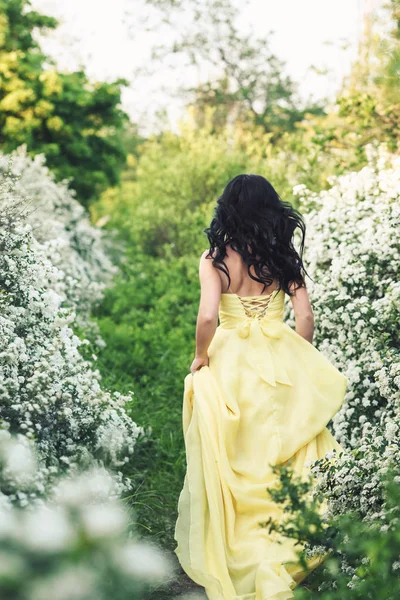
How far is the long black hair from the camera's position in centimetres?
381

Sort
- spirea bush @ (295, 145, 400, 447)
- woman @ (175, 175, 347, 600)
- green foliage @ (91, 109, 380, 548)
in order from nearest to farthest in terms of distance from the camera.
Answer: woman @ (175, 175, 347, 600) < spirea bush @ (295, 145, 400, 447) < green foliage @ (91, 109, 380, 548)

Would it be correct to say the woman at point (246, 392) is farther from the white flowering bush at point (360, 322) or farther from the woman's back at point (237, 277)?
the white flowering bush at point (360, 322)

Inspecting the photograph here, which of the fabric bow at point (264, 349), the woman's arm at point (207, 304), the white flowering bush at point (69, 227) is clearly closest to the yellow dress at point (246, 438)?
the fabric bow at point (264, 349)

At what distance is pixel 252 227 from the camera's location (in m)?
3.83

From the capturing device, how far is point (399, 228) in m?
4.68

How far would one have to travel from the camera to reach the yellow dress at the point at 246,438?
11.3ft

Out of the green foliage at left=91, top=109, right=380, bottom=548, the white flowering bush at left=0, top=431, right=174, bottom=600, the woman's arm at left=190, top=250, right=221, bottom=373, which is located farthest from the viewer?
the green foliage at left=91, top=109, right=380, bottom=548

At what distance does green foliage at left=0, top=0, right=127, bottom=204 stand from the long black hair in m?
8.85

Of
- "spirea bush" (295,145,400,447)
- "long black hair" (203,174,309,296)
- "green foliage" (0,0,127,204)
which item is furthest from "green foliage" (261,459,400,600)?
"green foliage" (0,0,127,204)

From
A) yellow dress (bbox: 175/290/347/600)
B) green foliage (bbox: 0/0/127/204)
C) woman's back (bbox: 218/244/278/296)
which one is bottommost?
yellow dress (bbox: 175/290/347/600)

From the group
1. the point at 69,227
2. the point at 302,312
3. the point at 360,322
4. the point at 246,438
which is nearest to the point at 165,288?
the point at 69,227

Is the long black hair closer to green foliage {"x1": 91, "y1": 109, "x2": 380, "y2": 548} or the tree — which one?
green foliage {"x1": 91, "y1": 109, "x2": 380, "y2": 548}

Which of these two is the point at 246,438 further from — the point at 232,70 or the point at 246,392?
the point at 232,70

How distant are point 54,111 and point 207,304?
31.7 feet
